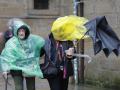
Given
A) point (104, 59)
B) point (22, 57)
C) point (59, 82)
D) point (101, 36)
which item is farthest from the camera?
point (104, 59)

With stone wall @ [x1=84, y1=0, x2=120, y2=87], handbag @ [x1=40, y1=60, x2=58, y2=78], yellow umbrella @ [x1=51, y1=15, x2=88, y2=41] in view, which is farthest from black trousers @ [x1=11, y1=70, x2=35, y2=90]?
stone wall @ [x1=84, y1=0, x2=120, y2=87]

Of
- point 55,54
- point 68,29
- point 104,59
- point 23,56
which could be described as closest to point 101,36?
point 68,29

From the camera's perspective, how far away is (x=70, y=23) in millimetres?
9172

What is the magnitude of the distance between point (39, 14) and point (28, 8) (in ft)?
1.54

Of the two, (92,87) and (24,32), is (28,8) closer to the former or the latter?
(92,87)

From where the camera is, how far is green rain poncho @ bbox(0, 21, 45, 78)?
9.33 meters

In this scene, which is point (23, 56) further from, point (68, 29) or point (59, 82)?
point (68, 29)

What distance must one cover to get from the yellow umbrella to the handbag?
1.40ft

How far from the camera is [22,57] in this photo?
30.7 feet

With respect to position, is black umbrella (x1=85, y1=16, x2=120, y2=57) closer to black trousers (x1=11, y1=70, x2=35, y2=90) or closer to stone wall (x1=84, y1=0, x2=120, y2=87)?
black trousers (x1=11, y1=70, x2=35, y2=90)

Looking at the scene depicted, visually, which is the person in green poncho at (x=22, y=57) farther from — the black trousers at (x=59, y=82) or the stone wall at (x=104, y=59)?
the stone wall at (x=104, y=59)

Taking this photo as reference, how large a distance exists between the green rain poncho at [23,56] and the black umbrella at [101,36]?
93 centimetres

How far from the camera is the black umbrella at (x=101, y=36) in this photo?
884 cm

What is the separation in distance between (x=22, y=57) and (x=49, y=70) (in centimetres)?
58
